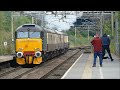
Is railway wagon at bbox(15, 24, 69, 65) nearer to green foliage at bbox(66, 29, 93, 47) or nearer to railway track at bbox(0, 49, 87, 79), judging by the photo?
railway track at bbox(0, 49, 87, 79)

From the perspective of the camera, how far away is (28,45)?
30031 millimetres

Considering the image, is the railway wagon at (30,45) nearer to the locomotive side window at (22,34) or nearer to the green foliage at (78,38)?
the locomotive side window at (22,34)

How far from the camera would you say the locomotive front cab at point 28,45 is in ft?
97.3

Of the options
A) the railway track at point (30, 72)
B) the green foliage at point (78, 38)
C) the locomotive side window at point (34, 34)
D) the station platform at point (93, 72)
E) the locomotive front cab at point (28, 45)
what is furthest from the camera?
the green foliage at point (78, 38)

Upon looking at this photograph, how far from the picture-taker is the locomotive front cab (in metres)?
29.7

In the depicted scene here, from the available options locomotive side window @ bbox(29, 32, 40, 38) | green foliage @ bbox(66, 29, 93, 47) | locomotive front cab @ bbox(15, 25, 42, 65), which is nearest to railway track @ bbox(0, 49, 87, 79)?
locomotive front cab @ bbox(15, 25, 42, 65)

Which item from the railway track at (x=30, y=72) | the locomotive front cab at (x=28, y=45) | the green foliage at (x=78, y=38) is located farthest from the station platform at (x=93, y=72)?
the green foliage at (x=78, y=38)

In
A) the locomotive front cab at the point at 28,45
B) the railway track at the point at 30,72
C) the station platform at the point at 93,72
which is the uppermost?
the locomotive front cab at the point at 28,45

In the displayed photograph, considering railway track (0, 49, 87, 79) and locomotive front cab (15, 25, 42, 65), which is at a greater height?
locomotive front cab (15, 25, 42, 65)

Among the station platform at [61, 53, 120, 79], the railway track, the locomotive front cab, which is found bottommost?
the railway track

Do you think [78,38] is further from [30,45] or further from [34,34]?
[30,45]
